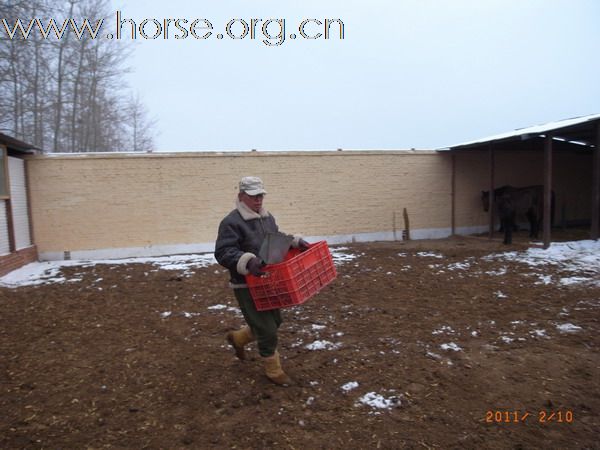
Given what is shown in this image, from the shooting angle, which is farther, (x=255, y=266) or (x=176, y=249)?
(x=176, y=249)

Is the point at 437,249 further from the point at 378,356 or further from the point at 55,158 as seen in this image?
the point at 55,158

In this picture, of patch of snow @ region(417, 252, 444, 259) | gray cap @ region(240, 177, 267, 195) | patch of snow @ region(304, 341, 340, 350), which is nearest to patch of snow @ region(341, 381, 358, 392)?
patch of snow @ region(304, 341, 340, 350)

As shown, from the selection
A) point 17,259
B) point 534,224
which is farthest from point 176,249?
point 534,224

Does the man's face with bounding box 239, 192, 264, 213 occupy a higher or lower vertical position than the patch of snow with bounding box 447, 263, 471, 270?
higher

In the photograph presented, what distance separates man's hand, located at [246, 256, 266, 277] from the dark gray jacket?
4.4 inches

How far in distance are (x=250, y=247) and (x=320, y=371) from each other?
140 centimetres

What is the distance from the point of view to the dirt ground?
111 inches

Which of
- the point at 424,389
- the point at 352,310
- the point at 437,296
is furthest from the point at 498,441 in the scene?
the point at 437,296

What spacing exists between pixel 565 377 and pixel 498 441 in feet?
4.38

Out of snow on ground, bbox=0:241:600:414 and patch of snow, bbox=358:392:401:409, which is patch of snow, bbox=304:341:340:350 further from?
patch of snow, bbox=358:392:401:409

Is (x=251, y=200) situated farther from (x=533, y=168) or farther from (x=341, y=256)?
(x=533, y=168)

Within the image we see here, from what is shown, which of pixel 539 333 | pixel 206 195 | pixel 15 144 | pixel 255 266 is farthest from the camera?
pixel 206 195

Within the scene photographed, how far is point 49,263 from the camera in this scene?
974cm

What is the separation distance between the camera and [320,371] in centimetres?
375
